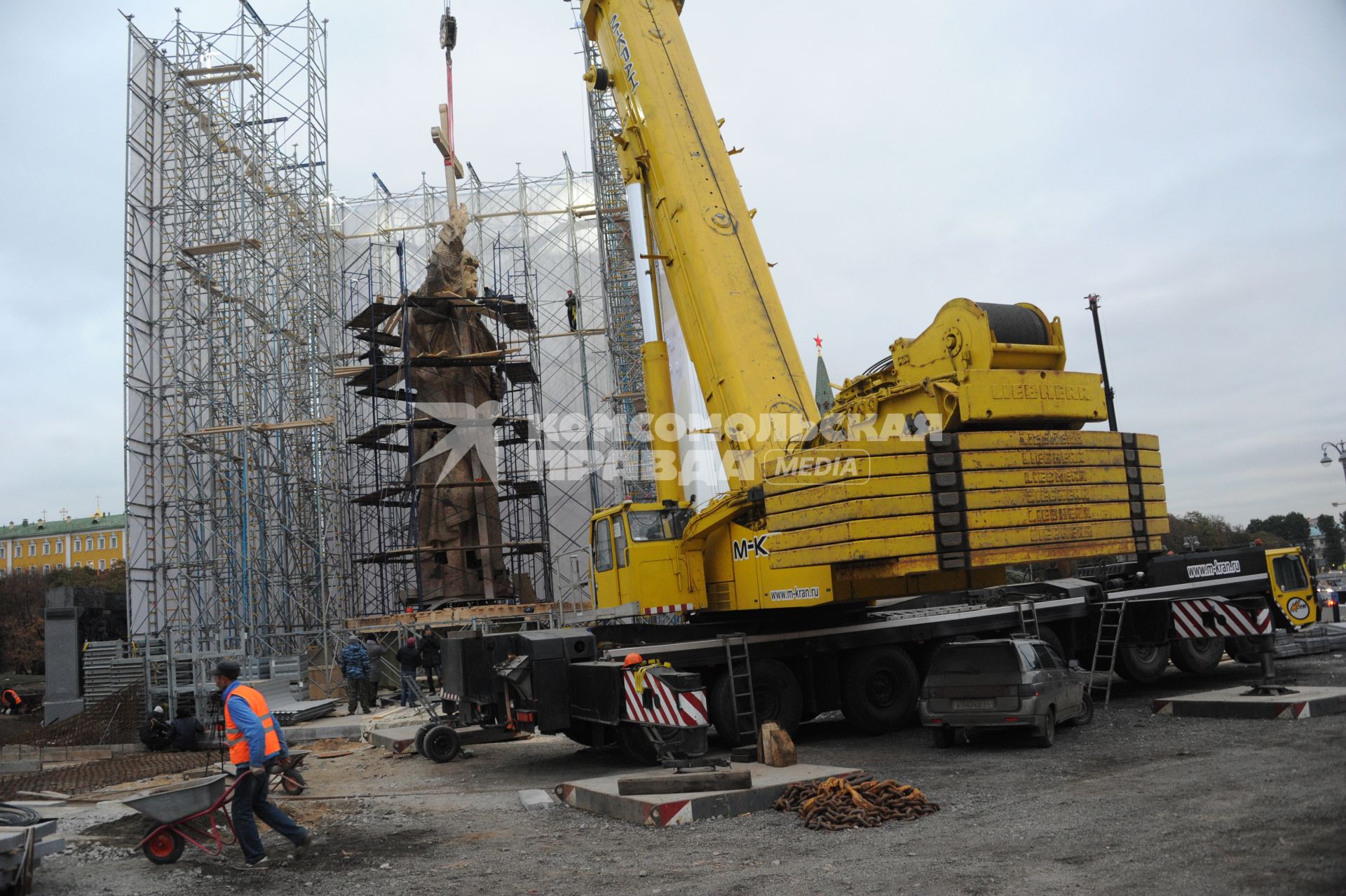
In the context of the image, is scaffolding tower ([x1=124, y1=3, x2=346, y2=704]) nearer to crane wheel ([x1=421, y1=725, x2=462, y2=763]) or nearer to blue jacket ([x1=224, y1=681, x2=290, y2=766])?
crane wheel ([x1=421, y1=725, x2=462, y2=763])

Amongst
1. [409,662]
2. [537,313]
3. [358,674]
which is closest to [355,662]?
[358,674]

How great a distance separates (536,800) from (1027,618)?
7728 millimetres

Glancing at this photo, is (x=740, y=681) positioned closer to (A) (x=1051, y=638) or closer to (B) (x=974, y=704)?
(B) (x=974, y=704)

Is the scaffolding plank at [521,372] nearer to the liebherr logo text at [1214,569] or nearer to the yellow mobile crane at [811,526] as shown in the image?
the yellow mobile crane at [811,526]

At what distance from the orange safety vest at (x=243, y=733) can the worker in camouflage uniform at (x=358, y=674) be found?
11395mm

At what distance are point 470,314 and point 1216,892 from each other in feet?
80.9

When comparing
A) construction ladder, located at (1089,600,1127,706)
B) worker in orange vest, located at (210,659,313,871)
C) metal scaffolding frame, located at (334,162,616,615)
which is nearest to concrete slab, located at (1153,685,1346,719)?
construction ladder, located at (1089,600,1127,706)

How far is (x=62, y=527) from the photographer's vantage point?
298 feet

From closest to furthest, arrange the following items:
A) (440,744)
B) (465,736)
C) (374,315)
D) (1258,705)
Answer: (1258,705) → (440,744) → (465,736) → (374,315)

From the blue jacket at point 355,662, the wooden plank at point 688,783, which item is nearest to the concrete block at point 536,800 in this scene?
the wooden plank at point 688,783

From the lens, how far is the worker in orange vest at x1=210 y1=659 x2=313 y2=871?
7.37 meters

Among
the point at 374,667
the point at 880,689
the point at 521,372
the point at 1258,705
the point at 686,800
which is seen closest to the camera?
the point at 686,800

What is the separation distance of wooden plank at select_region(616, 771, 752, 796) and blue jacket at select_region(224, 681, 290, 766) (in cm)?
294

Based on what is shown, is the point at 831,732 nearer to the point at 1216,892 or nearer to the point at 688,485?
the point at 688,485
